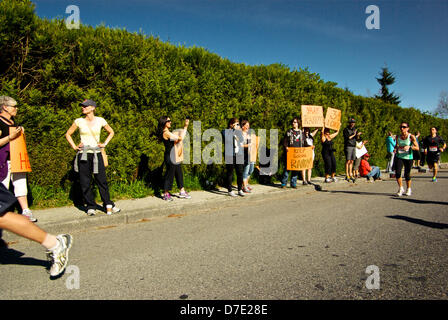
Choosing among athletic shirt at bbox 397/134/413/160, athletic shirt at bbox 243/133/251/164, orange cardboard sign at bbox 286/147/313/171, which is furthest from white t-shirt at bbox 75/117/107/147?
athletic shirt at bbox 397/134/413/160

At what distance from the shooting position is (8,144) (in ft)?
14.5

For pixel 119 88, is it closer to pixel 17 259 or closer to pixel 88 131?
pixel 88 131

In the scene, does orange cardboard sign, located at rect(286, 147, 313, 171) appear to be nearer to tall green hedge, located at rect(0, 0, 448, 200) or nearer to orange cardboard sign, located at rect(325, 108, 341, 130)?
tall green hedge, located at rect(0, 0, 448, 200)

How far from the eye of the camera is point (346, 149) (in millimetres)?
10938

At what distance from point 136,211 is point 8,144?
2310mm

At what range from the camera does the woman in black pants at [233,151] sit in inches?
302

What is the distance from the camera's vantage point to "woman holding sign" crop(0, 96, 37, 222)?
11.8 ft

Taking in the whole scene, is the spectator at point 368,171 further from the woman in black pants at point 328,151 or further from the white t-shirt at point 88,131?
the white t-shirt at point 88,131

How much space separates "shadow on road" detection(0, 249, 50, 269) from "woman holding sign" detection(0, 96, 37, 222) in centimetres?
87

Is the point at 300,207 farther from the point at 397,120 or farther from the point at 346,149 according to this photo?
the point at 397,120

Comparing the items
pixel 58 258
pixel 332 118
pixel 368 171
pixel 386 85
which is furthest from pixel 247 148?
pixel 386 85

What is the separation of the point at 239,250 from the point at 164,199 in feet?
10.6

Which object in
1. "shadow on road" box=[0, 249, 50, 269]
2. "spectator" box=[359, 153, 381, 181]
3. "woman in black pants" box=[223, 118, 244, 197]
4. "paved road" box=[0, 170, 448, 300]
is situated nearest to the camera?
"paved road" box=[0, 170, 448, 300]
